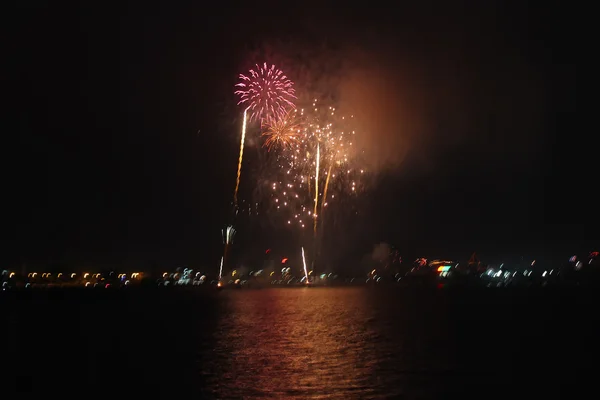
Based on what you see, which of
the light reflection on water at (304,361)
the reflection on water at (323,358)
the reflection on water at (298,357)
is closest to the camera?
the light reflection on water at (304,361)

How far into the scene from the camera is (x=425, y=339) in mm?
23250

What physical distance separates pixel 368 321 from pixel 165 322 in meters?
10.3

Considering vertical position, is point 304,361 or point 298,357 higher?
point 298,357

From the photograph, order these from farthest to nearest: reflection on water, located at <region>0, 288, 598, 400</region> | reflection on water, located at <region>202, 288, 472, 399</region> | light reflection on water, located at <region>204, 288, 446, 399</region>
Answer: reflection on water, located at <region>0, 288, 598, 400</region>
reflection on water, located at <region>202, 288, 472, 399</region>
light reflection on water, located at <region>204, 288, 446, 399</region>

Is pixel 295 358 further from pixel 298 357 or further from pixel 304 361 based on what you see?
pixel 304 361

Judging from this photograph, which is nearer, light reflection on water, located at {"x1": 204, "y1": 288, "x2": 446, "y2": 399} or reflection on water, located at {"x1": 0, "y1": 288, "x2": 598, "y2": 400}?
light reflection on water, located at {"x1": 204, "y1": 288, "x2": 446, "y2": 399}

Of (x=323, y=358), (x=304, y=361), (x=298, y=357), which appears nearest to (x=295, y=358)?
(x=298, y=357)

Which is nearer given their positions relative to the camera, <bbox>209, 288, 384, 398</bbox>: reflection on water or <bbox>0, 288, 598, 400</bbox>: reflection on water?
<bbox>209, 288, 384, 398</bbox>: reflection on water

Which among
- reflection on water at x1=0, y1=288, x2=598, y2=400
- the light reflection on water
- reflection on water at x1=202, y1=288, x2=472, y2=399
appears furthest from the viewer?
reflection on water at x1=0, y1=288, x2=598, y2=400

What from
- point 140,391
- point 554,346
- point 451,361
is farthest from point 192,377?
point 554,346

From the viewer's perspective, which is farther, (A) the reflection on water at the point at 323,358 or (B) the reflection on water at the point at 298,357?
(B) the reflection on water at the point at 298,357

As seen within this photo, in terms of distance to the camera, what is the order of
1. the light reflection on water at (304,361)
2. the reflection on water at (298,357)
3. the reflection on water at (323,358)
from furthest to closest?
the reflection on water at (298,357) → the reflection on water at (323,358) → the light reflection on water at (304,361)

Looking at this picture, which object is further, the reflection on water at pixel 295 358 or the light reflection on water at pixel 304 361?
the reflection on water at pixel 295 358

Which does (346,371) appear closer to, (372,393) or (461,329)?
(372,393)
